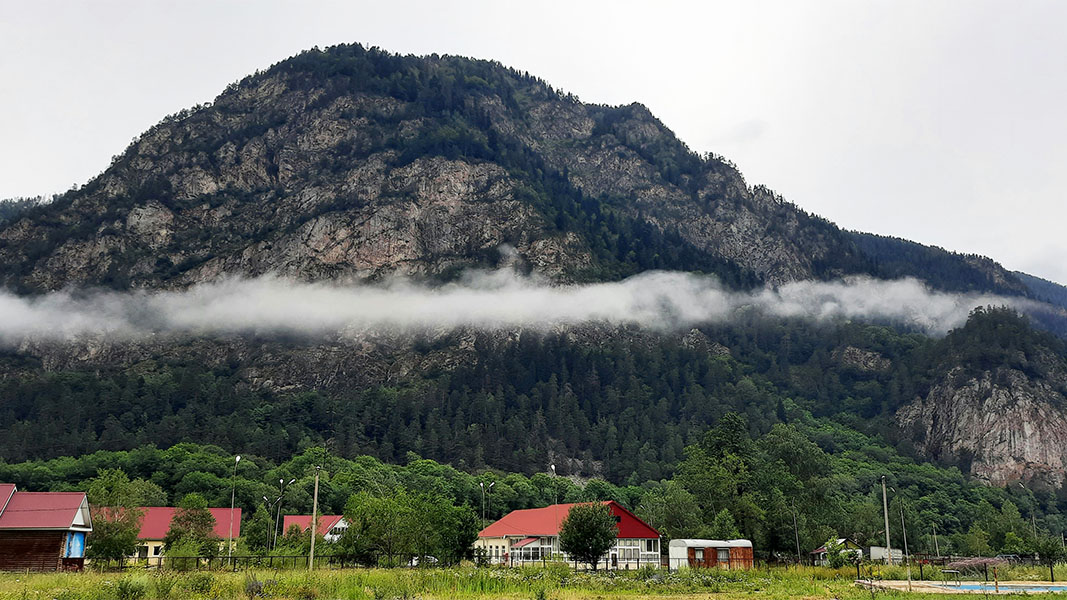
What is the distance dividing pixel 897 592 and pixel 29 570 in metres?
46.6

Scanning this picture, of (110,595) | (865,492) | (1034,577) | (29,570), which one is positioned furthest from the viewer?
(865,492)

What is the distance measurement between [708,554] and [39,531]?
49.7 m

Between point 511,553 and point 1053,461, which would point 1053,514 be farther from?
point 511,553

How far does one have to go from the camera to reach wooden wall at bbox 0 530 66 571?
44469 mm

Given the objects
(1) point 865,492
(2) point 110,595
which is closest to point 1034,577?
(2) point 110,595

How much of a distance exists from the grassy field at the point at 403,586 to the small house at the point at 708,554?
1545cm

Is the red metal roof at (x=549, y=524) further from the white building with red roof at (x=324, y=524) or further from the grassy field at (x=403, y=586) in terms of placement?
the grassy field at (x=403, y=586)

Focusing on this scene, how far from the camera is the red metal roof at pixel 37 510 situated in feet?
149

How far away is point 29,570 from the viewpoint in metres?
43.6

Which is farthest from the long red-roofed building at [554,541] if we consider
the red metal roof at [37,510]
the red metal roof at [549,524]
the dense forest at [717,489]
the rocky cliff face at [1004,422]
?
the rocky cliff face at [1004,422]

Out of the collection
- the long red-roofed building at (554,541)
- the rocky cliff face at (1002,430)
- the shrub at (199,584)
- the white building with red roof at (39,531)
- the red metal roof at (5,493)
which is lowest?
the long red-roofed building at (554,541)

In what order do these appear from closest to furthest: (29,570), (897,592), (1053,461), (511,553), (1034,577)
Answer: (897,592) → (29,570) → (1034,577) → (511,553) → (1053,461)

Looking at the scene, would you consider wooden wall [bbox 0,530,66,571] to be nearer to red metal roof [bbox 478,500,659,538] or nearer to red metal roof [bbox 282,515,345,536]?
red metal roof [bbox 478,500,659,538]

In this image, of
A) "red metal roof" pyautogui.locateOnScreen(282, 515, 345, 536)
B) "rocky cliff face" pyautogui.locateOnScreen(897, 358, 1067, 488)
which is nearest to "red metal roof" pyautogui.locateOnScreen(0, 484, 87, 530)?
"red metal roof" pyautogui.locateOnScreen(282, 515, 345, 536)
